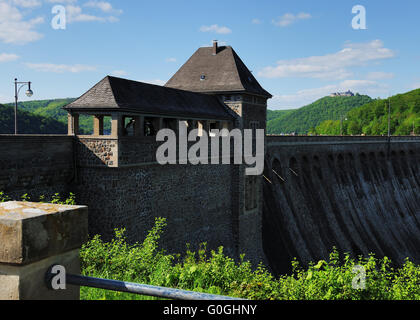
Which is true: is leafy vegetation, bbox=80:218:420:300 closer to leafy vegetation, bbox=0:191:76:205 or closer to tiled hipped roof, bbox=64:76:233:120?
leafy vegetation, bbox=0:191:76:205

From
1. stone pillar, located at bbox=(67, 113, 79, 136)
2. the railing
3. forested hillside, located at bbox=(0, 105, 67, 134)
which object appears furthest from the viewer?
forested hillside, located at bbox=(0, 105, 67, 134)

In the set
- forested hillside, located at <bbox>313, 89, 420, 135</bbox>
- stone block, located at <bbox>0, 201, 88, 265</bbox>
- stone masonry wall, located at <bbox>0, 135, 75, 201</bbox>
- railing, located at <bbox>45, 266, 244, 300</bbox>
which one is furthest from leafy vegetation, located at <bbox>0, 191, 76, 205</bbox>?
forested hillside, located at <bbox>313, 89, 420, 135</bbox>

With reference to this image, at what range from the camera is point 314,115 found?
184 meters

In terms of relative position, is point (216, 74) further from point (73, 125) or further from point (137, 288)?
point (137, 288)

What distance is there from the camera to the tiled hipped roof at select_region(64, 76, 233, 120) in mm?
15281

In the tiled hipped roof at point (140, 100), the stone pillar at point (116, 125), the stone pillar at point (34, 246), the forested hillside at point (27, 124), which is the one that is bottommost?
the stone pillar at point (34, 246)

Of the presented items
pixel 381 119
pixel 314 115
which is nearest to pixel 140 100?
pixel 381 119

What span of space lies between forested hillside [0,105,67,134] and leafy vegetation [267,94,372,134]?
357ft

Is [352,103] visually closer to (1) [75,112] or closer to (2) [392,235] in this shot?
(2) [392,235]

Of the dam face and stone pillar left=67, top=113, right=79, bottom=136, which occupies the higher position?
stone pillar left=67, top=113, right=79, bottom=136

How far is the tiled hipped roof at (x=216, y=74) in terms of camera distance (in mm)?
23250

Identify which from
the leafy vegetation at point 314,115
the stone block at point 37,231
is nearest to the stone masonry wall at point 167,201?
the stone block at point 37,231

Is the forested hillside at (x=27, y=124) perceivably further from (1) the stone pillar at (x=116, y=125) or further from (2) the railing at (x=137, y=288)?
(2) the railing at (x=137, y=288)

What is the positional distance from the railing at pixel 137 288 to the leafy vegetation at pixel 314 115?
172 metres
